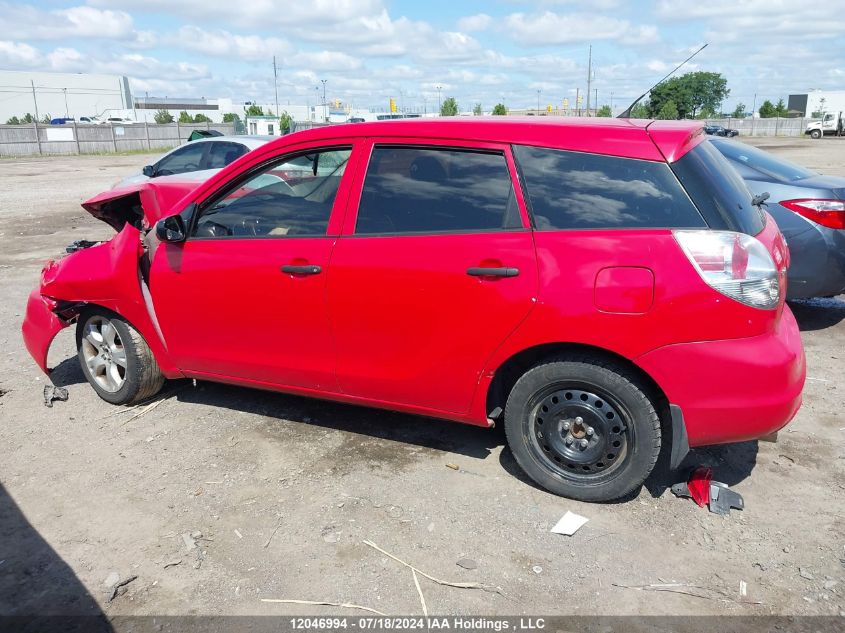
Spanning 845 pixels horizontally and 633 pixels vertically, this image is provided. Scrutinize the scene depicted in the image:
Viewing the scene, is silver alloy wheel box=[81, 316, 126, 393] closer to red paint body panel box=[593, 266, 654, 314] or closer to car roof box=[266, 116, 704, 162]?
car roof box=[266, 116, 704, 162]

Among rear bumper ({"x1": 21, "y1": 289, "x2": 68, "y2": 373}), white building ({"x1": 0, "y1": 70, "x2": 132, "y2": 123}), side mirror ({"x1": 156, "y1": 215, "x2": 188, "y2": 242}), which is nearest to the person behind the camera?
Answer: side mirror ({"x1": 156, "y1": 215, "x2": 188, "y2": 242})

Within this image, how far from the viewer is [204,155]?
1273 centimetres

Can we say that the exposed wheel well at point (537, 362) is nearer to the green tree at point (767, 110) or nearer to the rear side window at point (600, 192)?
the rear side window at point (600, 192)

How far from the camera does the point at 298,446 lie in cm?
430

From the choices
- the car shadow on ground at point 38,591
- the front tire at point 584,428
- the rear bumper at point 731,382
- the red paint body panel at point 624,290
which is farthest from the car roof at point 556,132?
the car shadow on ground at point 38,591

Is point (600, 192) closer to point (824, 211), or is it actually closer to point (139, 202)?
point (139, 202)

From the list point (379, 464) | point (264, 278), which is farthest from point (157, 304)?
point (379, 464)

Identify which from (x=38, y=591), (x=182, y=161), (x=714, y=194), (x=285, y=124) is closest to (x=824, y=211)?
(x=714, y=194)

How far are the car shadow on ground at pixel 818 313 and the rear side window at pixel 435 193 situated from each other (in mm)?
4320

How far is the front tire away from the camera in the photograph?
132 inches

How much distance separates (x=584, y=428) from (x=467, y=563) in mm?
876

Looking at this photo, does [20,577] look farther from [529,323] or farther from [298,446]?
[529,323]

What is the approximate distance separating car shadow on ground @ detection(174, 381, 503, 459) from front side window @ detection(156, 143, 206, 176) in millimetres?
8558

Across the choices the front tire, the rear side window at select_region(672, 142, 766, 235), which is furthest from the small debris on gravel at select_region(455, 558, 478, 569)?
the rear side window at select_region(672, 142, 766, 235)
